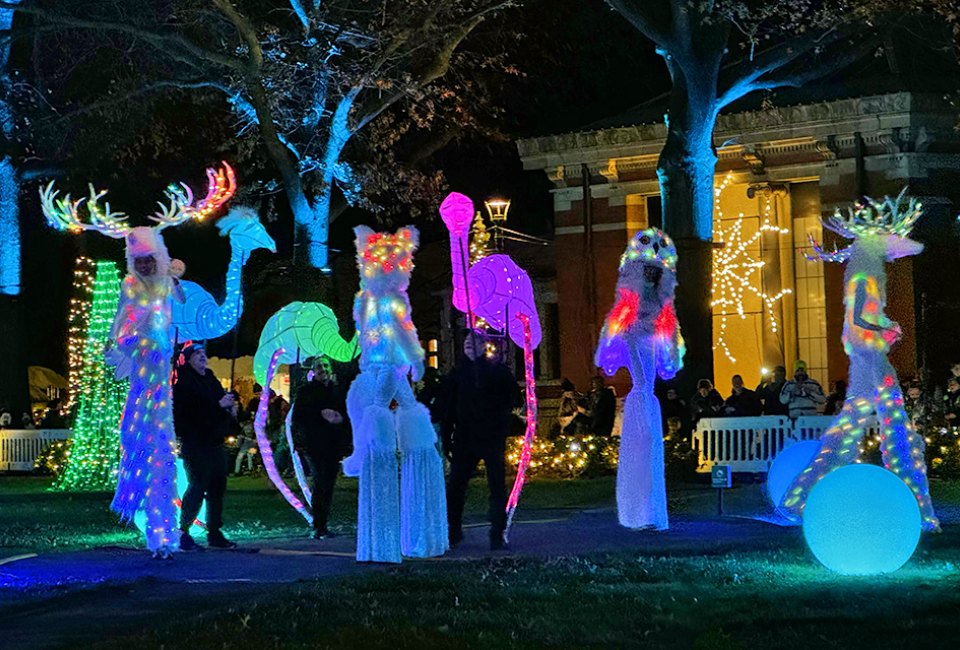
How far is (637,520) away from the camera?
14930 mm

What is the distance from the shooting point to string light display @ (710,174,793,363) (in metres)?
30.7

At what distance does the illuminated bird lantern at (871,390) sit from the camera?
13.8 meters

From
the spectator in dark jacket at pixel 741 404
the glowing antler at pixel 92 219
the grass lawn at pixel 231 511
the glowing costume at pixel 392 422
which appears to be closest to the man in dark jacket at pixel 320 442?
the grass lawn at pixel 231 511

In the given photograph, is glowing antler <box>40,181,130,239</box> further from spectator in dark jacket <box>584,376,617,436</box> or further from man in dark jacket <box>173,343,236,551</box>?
spectator in dark jacket <box>584,376,617,436</box>

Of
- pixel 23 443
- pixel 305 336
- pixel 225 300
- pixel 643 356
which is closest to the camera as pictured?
pixel 643 356

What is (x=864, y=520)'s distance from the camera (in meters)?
10.7

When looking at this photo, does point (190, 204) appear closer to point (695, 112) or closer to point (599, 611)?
point (599, 611)

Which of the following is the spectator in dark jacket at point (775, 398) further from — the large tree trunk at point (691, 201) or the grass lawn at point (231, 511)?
the grass lawn at point (231, 511)

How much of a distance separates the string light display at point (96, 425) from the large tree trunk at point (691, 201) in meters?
8.54

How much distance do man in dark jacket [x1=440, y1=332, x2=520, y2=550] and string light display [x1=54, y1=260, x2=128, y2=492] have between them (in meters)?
10.8

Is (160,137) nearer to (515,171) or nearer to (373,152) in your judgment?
(373,152)

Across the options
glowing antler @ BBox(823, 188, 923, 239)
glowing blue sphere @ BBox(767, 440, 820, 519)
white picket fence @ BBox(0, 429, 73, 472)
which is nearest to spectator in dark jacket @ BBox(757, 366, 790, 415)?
glowing blue sphere @ BBox(767, 440, 820, 519)

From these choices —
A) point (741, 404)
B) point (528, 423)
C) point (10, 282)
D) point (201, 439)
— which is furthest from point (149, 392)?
point (10, 282)

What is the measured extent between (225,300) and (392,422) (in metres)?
4.04
